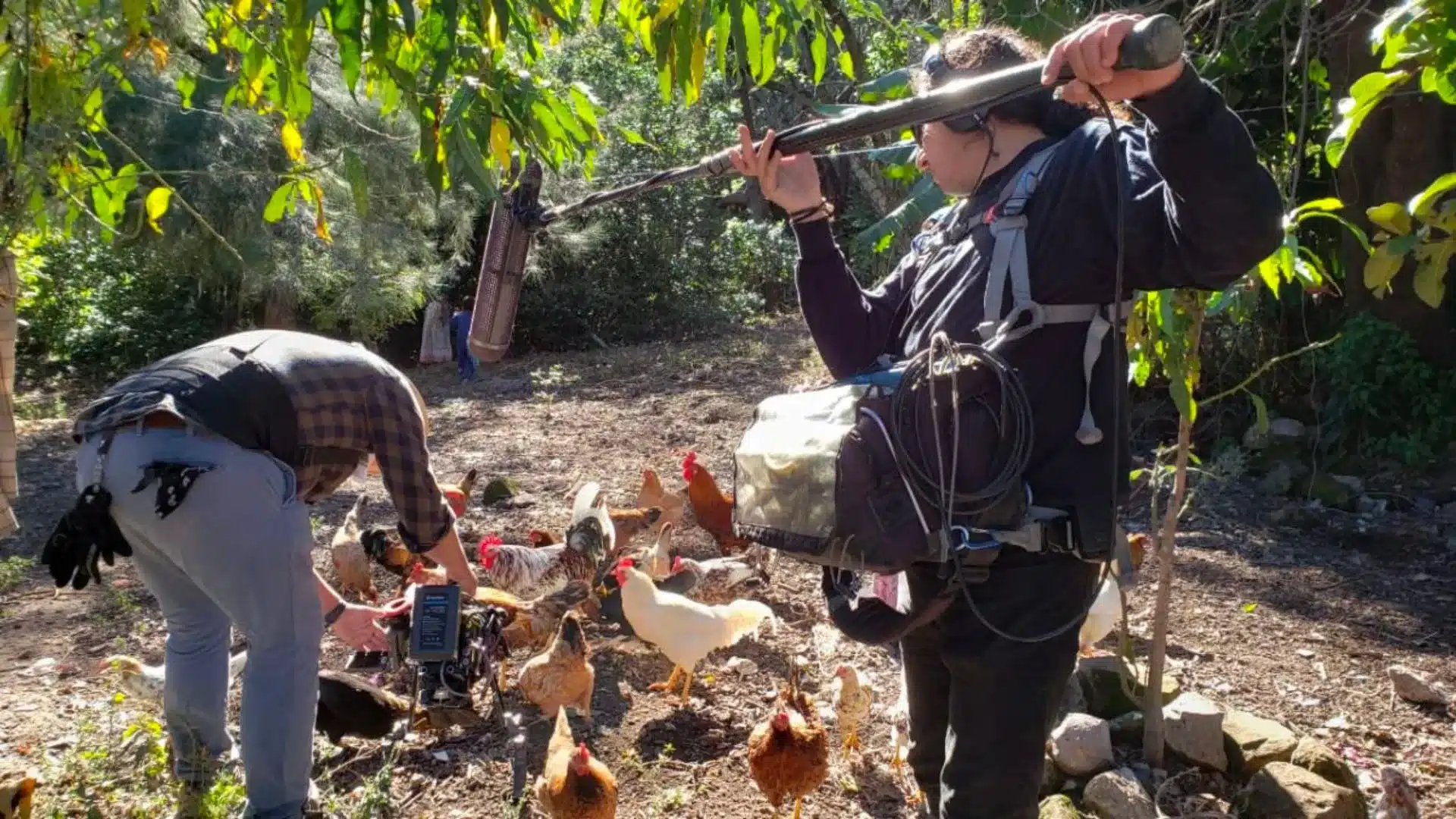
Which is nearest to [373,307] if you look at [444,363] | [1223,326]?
[444,363]

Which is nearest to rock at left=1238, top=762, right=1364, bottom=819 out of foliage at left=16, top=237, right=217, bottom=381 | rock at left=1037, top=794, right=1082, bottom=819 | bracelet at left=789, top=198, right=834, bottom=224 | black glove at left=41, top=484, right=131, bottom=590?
rock at left=1037, top=794, right=1082, bottom=819

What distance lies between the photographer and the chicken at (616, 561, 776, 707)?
390 centimetres

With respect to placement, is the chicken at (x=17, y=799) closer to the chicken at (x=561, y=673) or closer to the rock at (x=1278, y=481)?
the chicken at (x=561, y=673)

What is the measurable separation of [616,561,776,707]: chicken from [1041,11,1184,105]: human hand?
264 cm

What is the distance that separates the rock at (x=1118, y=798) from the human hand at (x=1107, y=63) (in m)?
2.12

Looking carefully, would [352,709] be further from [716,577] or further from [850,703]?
[716,577]

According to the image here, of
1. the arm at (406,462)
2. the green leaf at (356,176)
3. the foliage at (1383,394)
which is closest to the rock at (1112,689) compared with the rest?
the arm at (406,462)

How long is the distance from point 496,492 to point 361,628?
317cm

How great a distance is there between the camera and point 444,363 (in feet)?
46.3

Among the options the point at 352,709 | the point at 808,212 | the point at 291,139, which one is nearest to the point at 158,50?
the point at 291,139

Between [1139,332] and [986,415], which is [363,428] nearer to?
[986,415]

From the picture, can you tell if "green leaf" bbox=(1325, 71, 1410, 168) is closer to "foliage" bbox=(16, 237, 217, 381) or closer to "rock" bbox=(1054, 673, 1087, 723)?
"rock" bbox=(1054, 673, 1087, 723)

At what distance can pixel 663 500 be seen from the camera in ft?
18.8

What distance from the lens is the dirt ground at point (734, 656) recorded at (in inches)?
133
